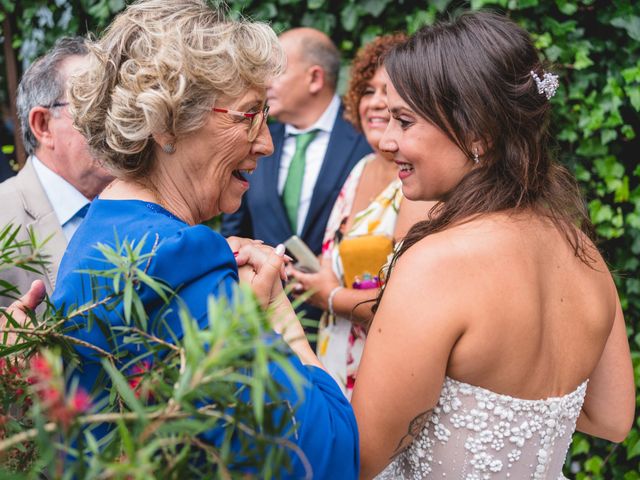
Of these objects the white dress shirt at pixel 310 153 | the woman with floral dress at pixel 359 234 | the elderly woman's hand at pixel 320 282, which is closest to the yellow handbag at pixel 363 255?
the woman with floral dress at pixel 359 234

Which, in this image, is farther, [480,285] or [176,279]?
[480,285]

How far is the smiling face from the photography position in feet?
6.41

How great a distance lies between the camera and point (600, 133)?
158 inches

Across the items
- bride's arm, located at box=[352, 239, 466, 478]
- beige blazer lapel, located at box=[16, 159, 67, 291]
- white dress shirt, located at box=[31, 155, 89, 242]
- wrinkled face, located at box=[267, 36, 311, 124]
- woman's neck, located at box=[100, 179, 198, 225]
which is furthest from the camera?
wrinkled face, located at box=[267, 36, 311, 124]

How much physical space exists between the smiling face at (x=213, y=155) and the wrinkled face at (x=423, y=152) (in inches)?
15.8

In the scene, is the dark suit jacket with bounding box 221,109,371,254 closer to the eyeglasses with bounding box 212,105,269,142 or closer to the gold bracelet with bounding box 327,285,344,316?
the gold bracelet with bounding box 327,285,344,316

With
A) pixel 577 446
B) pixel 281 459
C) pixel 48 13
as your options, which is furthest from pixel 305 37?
pixel 281 459

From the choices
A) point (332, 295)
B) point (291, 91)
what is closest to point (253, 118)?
point (332, 295)

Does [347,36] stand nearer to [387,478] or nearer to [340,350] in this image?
[340,350]

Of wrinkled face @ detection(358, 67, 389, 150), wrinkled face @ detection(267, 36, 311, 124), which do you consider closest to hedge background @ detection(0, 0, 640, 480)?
wrinkled face @ detection(358, 67, 389, 150)

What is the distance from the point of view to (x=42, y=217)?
9.27 feet

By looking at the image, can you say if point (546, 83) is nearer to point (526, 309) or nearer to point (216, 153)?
point (526, 309)

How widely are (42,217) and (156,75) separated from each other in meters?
1.27

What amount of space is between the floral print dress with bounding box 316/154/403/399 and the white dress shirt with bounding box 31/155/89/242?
50.0 inches
